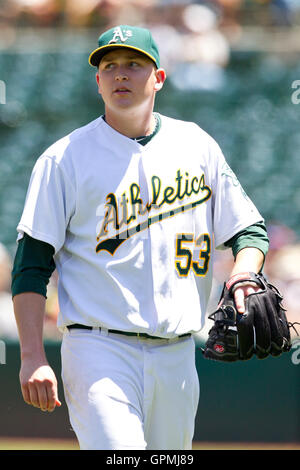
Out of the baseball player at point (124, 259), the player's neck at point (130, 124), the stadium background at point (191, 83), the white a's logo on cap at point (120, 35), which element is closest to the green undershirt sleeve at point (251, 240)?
the baseball player at point (124, 259)

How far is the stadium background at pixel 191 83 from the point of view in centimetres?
650

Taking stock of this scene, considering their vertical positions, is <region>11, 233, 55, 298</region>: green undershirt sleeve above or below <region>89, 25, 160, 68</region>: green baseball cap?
below

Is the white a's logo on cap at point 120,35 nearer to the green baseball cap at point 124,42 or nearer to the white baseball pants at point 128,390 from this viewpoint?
the green baseball cap at point 124,42

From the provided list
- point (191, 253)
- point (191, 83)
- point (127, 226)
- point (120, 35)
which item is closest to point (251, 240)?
point (191, 253)

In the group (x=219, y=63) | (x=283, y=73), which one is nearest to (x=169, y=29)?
(x=219, y=63)

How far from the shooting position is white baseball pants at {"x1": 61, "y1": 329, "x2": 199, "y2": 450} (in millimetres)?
2307

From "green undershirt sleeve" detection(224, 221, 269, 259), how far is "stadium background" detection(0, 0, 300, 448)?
343cm

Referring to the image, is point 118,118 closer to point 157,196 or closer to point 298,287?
point 157,196

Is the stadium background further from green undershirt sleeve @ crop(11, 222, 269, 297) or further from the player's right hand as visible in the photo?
the player's right hand

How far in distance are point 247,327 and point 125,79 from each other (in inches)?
33.8

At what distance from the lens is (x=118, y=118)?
2.60m

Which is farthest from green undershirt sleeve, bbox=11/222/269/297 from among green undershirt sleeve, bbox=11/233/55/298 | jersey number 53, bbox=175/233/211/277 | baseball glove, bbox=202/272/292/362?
baseball glove, bbox=202/272/292/362

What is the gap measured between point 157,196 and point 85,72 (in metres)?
4.40

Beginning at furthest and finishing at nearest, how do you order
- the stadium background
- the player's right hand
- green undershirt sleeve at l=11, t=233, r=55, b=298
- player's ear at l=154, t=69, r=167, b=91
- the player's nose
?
1. the stadium background
2. player's ear at l=154, t=69, r=167, b=91
3. the player's nose
4. green undershirt sleeve at l=11, t=233, r=55, b=298
5. the player's right hand
